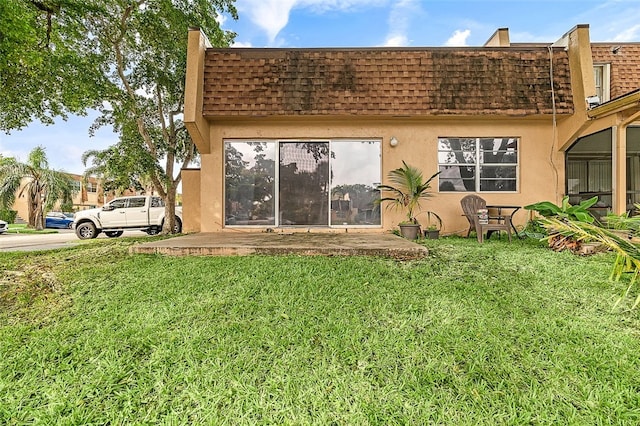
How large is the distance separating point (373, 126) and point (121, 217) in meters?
9.92

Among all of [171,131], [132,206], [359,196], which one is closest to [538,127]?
[359,196]

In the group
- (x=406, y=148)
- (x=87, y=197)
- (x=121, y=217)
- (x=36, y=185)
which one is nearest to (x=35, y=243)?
(x=121, y=217)

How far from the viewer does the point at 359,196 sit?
745 cm

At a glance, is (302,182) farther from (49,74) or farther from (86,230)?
(86,230)

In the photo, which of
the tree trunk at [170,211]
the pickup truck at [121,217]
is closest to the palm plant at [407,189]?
the tree trunk at [170,211]

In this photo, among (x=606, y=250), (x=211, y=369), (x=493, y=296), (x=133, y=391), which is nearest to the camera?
(x=133, y=391)

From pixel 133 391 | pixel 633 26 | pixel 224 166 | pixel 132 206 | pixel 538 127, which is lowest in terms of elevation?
pixel 133 391

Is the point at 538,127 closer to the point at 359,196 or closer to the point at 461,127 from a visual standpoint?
the point at 461,127

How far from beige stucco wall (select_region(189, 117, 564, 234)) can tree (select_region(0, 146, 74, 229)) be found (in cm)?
1910

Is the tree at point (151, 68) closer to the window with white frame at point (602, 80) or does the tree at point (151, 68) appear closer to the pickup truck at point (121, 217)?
the pickup truck at point (121, 217)

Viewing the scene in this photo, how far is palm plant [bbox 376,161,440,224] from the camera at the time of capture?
22.1 ft

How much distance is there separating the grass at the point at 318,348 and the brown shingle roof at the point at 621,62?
27.6 feet

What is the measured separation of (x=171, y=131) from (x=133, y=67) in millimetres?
2094

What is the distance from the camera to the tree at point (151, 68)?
8969 mm
